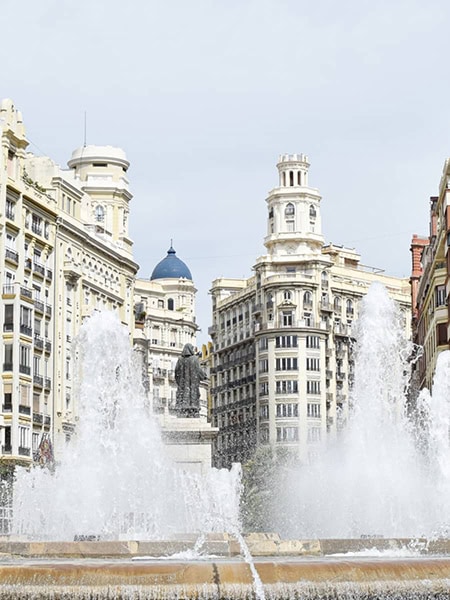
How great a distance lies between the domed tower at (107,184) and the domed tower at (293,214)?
1128 inches

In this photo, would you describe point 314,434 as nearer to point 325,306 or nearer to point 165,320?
point 325,306

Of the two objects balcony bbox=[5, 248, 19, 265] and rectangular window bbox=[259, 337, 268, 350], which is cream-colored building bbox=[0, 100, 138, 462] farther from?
rectangular window bbox=[259, 337, 268, 350]

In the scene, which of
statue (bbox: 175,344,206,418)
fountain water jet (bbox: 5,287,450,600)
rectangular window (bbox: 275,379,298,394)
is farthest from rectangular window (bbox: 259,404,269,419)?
statue (bbox: 175,344,206,418)

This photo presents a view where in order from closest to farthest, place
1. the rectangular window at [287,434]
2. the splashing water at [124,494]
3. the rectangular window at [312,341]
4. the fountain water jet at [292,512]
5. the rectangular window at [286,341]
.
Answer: the fountain water jet at [292,512], the splashing water at [124,494], the rectangular window at [287,434], the rectangular window at [286,341], the rectangular window at [312,341]

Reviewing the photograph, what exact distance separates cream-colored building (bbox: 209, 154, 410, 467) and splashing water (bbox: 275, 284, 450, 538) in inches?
2246

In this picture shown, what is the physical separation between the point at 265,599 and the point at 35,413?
58.2 m

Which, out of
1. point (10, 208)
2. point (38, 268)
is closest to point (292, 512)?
point (10, 208)

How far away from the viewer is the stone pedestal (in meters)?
37.1

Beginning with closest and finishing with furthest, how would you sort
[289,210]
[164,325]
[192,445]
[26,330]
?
[192,445], [26,330], [289,210], [164,325]

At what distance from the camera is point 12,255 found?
74.0 meters

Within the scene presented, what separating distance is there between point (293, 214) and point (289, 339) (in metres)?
14.9

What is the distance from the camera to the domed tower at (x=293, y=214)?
12912 centimetres

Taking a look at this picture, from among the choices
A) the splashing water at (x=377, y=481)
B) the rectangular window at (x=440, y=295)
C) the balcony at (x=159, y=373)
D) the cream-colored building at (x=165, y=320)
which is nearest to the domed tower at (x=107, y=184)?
the cream-colored building at (x=165, y=320)

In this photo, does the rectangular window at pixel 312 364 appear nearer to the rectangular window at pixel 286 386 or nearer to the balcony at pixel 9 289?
the rectangular window at pixel 286 386
